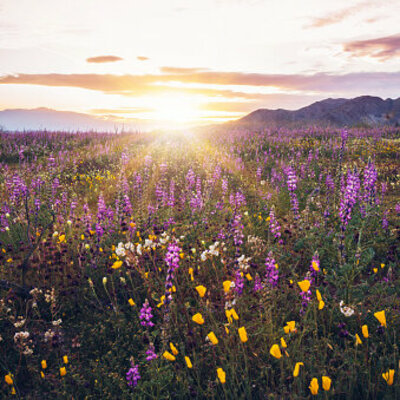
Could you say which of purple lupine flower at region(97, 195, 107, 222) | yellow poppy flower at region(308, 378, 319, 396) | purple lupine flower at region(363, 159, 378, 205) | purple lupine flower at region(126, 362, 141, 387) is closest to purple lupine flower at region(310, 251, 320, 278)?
yellow poppy flower at region(308, 378, 319, 396)

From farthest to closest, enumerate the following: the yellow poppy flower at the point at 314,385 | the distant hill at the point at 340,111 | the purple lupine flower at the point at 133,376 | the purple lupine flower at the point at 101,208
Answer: the distant hill at the point at 340,111, the purple lupine flower at the point at 101,208, the purple lupine flower at the point at 133,376, the yellow poppy flower at the point at 314,385

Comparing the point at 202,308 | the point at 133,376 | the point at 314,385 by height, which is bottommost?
the point at 133,376

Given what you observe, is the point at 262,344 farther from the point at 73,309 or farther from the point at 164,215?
the point at 164,215

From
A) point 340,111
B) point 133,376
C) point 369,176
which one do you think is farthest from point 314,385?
point 340,111

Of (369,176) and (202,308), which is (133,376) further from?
(369,176)

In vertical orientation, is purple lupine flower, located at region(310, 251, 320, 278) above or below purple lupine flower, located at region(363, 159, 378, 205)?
below

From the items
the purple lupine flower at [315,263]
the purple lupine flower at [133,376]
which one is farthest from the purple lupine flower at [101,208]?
the purple lupine flower at [315,263]

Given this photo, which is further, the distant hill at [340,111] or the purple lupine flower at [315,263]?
the distant hill at [340,111]

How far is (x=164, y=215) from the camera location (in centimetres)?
617

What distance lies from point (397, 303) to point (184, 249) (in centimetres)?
293

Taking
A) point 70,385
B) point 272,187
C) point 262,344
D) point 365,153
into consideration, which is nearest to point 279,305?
Answer: point 262,344

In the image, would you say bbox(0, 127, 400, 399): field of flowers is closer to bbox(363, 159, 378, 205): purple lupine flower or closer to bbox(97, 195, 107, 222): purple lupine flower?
bbox(363, 159, 378, 205): purple lupine flower

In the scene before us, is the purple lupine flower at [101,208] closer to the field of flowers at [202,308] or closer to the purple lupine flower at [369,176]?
the field of flowers at [202,308]

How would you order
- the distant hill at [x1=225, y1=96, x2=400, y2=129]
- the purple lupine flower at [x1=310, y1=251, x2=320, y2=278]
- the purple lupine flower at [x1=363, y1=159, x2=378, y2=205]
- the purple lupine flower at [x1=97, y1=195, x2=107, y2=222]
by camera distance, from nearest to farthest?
the purple lupine flower at [x1=310, y1=251, x2=320, y2=278]
the purple lupine flower at [x1=363, y1=159, x2=378, y2=205]
the purple lupine flower at [x1=97, y1=195, x2=107, y2=222]
the distant hill at [x1=225, y1=96, x2=400, y2=129]
